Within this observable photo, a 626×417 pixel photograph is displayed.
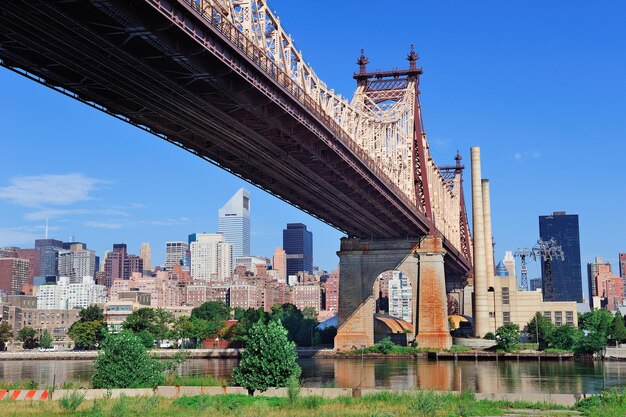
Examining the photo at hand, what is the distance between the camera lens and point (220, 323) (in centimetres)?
13312

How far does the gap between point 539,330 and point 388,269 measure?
777 inches

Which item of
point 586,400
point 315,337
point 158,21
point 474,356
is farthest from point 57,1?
point 315,337

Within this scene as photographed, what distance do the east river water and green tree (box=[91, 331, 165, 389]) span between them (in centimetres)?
1182

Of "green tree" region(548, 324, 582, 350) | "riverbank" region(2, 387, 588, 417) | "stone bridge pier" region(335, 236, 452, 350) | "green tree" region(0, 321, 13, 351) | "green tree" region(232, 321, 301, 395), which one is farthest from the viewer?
"green tree" region(0, 321, 13, 351)

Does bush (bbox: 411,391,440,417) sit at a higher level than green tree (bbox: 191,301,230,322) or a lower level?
lower

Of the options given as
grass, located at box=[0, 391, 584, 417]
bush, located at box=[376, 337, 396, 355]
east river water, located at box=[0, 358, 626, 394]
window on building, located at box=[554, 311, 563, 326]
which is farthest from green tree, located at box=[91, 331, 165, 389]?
window on building, located at box=[554, 311, 563, 326]

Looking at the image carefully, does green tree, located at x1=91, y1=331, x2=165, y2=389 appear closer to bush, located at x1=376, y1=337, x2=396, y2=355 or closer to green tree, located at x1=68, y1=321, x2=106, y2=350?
bush, located at x1=376, y1=337, x2=396, y2=355

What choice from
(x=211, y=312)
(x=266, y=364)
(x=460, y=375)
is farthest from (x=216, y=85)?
(x=211, y=312)

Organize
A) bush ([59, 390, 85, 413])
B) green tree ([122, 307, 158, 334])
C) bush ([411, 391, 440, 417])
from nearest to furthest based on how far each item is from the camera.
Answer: bush ([411, 391, 440, 417])
bush ([59, 390, 85, 413])
green tree ([122, 307, 158, 334])

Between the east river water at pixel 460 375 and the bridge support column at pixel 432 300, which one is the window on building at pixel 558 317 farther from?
the east river water at pixel 460 375

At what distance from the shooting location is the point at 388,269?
3637 inches

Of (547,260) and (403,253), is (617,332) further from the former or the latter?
(547,260)

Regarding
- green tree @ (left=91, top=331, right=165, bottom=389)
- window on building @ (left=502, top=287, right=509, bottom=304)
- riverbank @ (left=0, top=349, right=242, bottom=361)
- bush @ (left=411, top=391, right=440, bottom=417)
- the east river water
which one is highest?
window on building @ (left=502, top=287, right=509, bottom=304)

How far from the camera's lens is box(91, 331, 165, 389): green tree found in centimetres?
3941
